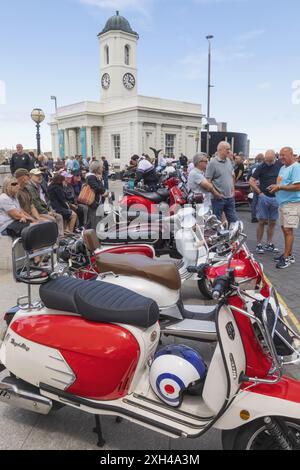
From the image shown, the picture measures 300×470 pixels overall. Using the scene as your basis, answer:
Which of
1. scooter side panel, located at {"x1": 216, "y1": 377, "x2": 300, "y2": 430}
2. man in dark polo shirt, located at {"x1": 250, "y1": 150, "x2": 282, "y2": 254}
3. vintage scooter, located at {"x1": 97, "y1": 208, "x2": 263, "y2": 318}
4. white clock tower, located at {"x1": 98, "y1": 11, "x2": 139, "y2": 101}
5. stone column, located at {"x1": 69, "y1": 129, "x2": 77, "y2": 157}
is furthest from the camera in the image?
stone column, located at {"x1": 69, "y1": 129, "x2": 77, "y2": 157}

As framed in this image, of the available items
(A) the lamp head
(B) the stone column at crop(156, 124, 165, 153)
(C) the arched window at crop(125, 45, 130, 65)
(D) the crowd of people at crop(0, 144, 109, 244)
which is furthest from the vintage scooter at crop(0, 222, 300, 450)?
(C) the arched window at crop(125, 45, 130, 65)

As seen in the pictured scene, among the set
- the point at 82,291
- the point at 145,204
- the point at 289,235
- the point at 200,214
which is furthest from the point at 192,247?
the point at 145,204

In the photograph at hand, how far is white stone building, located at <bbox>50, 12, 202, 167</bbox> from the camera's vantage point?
38656mm

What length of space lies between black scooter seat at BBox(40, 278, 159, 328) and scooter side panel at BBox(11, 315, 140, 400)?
6 centimetres

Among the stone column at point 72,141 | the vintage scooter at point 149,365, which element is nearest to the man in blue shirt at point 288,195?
the vintage scooter at point 149,365

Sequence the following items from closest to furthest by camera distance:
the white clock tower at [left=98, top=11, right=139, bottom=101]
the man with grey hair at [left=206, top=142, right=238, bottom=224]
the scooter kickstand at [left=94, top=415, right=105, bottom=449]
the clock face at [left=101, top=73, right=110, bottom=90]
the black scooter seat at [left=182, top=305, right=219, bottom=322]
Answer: the scooter kickstand at [left=94, top=415, right=105, bottom=449] → the black scooter seat at [left=182, top=305, right=219, bottom=322] → the man with grey hair at [left=206, top=142, right=238, bottom=224] → the white clock tower at [left=98, top=11, right=139, bottom=101] → the clock face at [left=101, top=73, right=110, bottom=90]

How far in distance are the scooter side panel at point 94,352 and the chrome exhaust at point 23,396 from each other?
0.74 ft

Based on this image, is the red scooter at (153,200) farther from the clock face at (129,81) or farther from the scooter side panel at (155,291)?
the clock face at (129,81)

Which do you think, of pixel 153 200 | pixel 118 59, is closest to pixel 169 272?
pixel 153 200

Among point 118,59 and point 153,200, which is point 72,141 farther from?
point 153,200

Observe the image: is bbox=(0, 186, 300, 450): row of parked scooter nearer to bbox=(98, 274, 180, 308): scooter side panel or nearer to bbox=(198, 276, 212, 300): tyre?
bbox=(98, 274, 180, 308): scooter side panel

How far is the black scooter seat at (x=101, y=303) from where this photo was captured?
7.44ft

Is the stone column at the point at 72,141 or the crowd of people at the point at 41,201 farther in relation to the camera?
Answer: the stone column at the point at 72,141

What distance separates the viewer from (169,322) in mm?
3297
